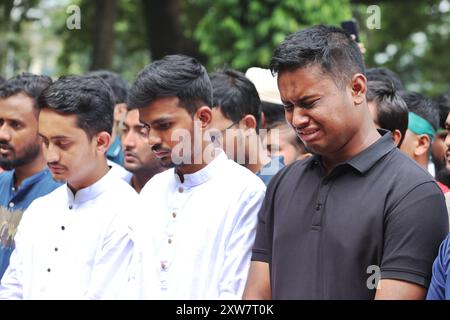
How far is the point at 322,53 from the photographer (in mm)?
2994

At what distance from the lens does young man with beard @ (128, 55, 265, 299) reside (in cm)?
333

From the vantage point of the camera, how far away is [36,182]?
14.6 feet

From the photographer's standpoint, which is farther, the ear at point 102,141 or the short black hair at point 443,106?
the short black hair at point 443,106

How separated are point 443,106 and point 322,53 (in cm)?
286

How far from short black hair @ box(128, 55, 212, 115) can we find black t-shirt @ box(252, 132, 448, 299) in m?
0.77

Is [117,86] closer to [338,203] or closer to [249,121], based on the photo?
[249,121]

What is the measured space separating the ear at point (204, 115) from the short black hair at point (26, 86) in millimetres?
1411

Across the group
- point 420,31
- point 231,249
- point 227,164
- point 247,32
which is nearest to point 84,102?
point 227,164

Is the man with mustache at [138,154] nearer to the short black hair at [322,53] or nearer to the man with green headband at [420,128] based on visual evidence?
the man with green headband at [420,128]

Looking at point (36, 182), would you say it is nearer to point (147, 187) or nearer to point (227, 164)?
point (147, 187)

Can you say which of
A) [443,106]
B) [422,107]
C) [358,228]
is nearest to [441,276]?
[358,228]

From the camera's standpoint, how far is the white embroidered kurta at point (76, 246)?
357cm

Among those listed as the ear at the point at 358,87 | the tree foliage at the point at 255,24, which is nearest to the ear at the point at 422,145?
the ear at the point at 358,87
